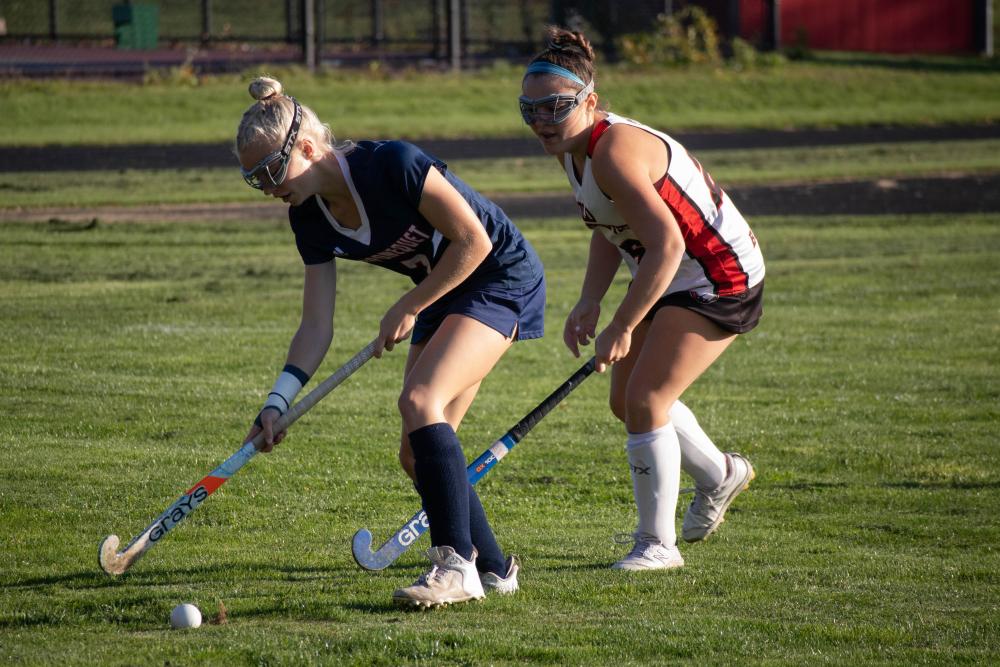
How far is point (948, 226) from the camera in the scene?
17.7m

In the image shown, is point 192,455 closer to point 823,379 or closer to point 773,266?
point 823,379

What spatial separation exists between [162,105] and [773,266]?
51.4ft

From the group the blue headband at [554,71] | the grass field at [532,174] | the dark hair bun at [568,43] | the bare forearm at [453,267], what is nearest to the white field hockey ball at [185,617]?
the bare forearm at [453,267]

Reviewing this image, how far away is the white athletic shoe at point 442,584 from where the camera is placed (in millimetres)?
4930

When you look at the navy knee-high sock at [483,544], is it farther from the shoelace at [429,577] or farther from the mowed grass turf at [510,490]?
the shoelace at [429,577]

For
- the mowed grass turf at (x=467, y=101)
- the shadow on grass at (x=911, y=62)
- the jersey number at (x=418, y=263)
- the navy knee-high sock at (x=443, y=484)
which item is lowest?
the shadow on grass at (x=911, y=62)

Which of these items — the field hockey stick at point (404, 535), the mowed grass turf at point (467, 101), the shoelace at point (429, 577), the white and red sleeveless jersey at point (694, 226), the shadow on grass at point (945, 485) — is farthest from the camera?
the mowed grass turf at point (467, 101)

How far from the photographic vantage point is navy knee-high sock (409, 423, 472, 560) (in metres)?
4.92

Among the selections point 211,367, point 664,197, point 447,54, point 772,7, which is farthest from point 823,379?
point 772,7

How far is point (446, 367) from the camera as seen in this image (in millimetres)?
4965

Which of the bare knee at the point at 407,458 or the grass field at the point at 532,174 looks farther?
the grass field at the point at 532,174

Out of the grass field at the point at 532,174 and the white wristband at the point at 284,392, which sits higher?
the white wristband at the point at 284,392

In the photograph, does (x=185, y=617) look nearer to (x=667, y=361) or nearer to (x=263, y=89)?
(x=263, y=89)

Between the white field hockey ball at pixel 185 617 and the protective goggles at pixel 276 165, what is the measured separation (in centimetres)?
144
